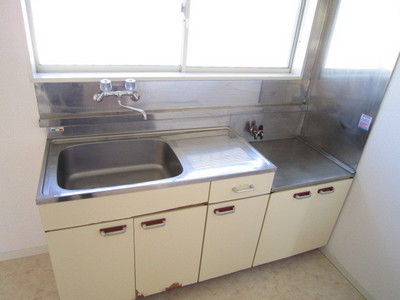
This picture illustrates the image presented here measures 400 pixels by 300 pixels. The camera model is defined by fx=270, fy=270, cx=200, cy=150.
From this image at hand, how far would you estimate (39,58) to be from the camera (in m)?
1.45

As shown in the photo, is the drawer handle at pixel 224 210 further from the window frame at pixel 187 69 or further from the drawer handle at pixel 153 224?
the window frame at pixel 187 69

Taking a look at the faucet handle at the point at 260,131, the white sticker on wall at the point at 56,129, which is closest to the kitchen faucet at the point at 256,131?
the faucet handle at the point at 260,131

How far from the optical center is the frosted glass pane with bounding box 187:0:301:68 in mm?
1655

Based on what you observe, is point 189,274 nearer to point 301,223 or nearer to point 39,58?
point 301,223

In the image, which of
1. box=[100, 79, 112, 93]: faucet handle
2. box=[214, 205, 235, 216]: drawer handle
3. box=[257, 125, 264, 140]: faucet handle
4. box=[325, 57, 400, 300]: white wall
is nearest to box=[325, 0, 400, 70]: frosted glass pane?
box=[325, 57, 400, 300]: white wall

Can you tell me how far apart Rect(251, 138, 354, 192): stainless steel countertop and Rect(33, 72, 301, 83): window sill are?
49 cm

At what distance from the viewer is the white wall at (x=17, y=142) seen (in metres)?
1.28

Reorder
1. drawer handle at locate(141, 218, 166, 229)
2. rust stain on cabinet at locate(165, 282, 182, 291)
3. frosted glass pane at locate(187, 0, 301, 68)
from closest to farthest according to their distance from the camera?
1. drawer handle at locate(141, 218, 166, 229)
2. rust stain on cabinet at locate(165, 282, 182, 291)
3. frosted glass pane at locate(187, 0, 301, 68)

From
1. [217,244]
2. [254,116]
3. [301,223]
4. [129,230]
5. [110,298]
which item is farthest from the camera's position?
[254,116]

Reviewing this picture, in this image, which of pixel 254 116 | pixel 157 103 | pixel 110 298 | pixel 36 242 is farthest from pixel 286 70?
pixel 36 242

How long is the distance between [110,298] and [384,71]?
1906 mm

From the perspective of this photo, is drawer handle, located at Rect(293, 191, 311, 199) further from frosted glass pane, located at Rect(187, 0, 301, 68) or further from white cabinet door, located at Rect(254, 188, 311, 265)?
frosted glass pane, located at Rect(187, 0, 301, 68)

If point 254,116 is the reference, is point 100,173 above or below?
below

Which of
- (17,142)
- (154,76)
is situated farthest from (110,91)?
(17,142)
